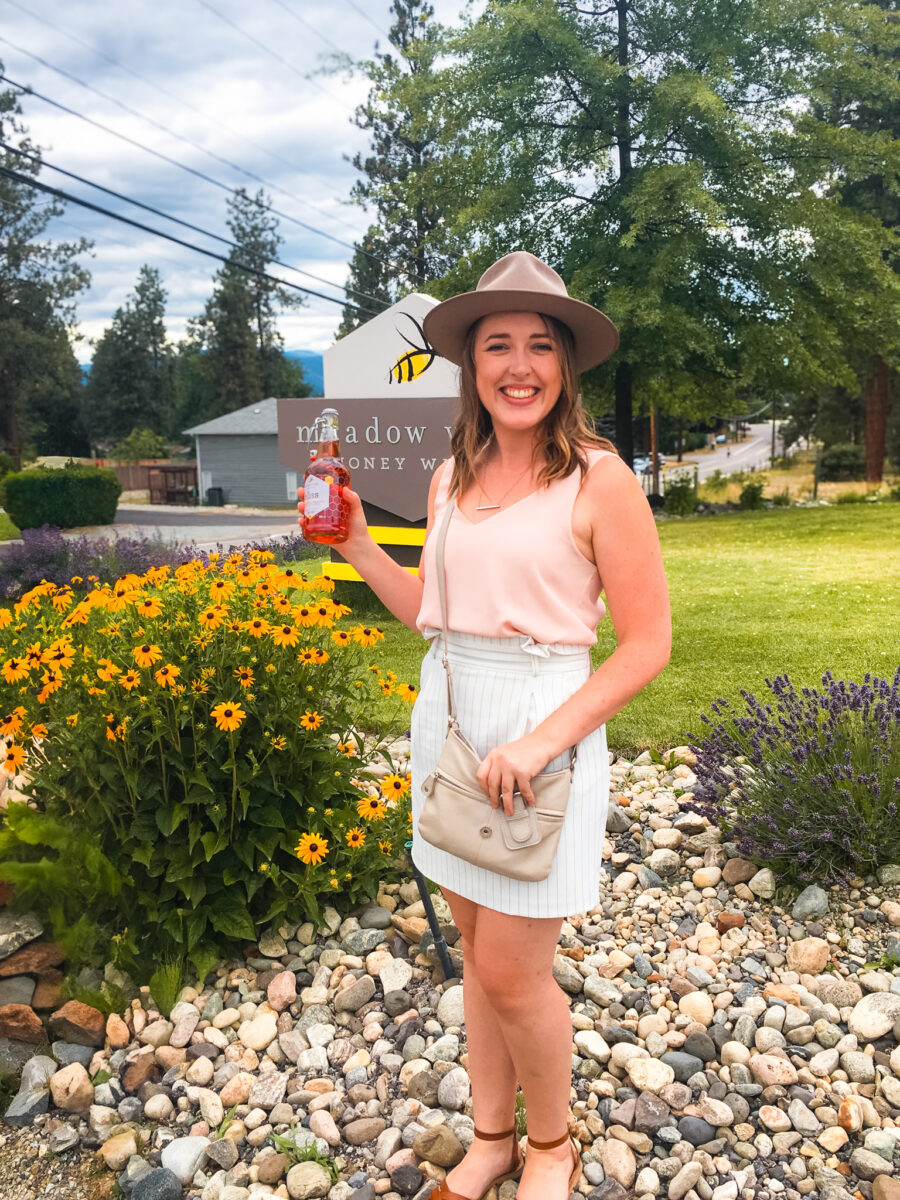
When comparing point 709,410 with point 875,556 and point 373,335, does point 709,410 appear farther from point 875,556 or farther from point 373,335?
point 373,335

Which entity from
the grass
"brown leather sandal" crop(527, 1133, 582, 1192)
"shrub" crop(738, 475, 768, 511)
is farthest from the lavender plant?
the grass

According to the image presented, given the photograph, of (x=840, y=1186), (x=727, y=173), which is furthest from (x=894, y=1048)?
(x=727, y=173)

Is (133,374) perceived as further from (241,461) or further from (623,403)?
(623,403)

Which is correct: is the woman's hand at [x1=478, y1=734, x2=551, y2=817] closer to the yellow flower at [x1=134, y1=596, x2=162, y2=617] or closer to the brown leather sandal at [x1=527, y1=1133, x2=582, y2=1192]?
the brown leather sandal at [x1=527, y1=1133, x2=582, y2=1192]

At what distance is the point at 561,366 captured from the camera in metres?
1.74

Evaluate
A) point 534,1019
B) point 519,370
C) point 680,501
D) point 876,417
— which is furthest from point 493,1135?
point 876,417

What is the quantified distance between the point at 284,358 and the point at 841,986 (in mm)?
51764

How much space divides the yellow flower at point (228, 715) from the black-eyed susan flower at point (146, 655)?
0.21 m

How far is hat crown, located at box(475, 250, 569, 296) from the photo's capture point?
1.66 meters

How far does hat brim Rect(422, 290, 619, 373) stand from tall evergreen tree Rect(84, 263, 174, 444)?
49818mm

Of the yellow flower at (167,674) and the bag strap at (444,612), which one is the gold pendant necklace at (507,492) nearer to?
the bag strap at (444,612)

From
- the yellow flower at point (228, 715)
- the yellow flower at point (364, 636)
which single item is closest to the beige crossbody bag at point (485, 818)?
the yellow flower at point (228, 715)

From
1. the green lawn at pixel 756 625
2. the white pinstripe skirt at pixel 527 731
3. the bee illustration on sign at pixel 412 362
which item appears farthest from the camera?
the bee illustration on sign at pixel 412 362

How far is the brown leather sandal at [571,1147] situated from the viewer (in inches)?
73.5
